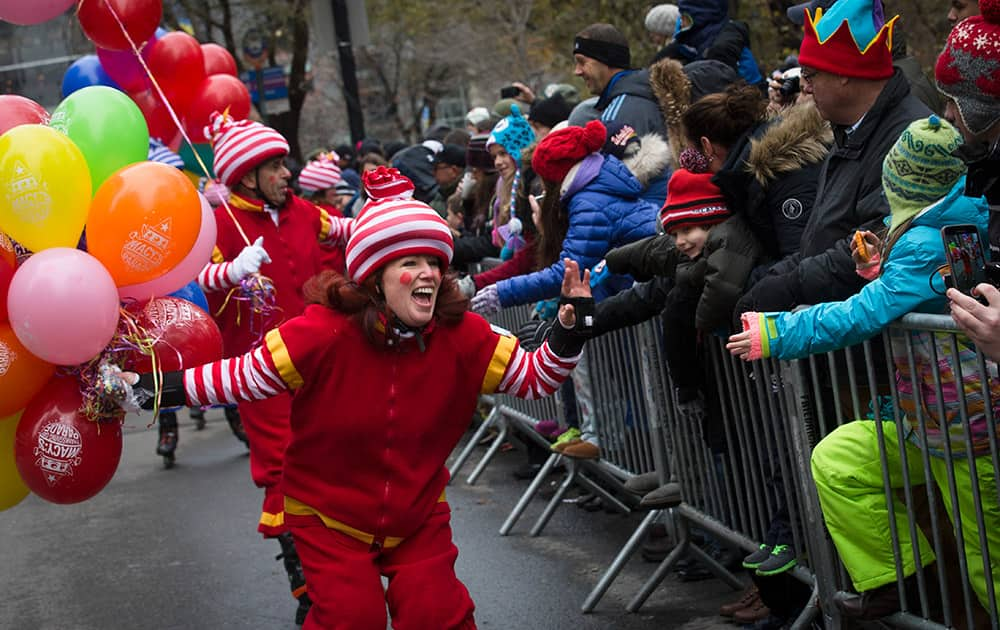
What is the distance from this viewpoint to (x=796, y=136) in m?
5.36

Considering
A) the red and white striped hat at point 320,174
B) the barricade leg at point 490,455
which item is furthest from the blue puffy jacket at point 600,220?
the red and white striped hat at point 320,174

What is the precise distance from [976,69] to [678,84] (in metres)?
3.62

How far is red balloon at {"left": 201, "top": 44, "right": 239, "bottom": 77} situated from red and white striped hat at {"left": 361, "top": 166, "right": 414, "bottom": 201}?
12.8 feet

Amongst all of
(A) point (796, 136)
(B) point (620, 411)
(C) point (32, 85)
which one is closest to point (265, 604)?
(B) point (620, 411)

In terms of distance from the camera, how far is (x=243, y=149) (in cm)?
712

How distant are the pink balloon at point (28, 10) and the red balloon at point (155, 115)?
1.39 m

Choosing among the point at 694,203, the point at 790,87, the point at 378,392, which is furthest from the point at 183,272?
the point at 790,87

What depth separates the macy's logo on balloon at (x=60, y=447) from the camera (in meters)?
4.74

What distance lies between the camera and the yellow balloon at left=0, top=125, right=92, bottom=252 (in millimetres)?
4773

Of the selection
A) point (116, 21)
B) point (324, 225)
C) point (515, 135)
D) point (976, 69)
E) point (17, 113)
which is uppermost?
point (116, 21)

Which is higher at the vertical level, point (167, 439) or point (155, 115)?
point (155, 115)

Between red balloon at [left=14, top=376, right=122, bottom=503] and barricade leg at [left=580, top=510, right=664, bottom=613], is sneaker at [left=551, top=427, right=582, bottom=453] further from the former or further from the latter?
red balloon at [left=14, top=376, right=122, bottom=503]

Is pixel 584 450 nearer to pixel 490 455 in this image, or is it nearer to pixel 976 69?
pixel 490 455

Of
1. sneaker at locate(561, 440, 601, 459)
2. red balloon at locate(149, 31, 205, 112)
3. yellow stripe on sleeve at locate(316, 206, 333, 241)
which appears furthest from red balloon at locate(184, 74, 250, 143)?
sneaker at locate(561, 440, 601, 459)
